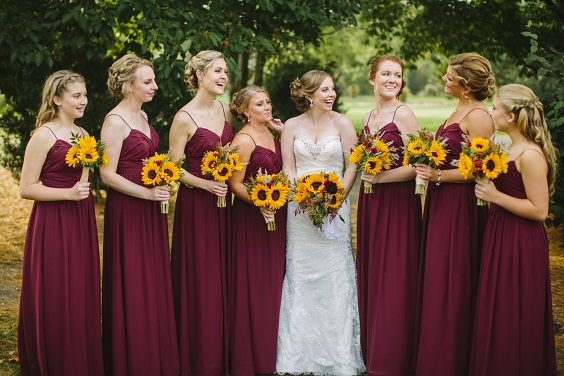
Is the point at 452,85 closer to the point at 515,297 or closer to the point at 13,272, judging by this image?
the point at 515,297

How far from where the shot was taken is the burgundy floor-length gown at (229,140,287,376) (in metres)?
6.07

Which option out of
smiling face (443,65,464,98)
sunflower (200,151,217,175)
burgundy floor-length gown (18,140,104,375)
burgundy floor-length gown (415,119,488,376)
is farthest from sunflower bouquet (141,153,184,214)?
smiling face (443,65,464,98)

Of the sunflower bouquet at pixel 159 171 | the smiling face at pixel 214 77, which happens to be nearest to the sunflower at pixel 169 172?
the sunflower bouquet at pixel 159 171

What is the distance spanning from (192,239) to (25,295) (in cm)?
138

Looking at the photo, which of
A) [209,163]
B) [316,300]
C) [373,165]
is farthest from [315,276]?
[209,163]

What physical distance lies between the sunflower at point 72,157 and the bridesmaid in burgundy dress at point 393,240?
230cm

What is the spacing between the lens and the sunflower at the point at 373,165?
5.60 m

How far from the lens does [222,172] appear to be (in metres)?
5.67

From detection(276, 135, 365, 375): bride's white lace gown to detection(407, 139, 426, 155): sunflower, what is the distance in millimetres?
926

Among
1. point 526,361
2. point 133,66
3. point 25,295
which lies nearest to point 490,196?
point 526,361

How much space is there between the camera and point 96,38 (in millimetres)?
8633

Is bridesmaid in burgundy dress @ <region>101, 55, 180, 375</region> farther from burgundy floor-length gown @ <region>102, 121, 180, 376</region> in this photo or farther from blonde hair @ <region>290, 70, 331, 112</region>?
blonde hair @ <region>290, 70, 331, 112</region>

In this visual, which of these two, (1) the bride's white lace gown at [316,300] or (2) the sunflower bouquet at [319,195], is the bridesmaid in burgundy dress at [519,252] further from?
(1) the bride's white lace gown at [316,300]

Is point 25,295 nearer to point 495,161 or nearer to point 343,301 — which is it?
point 343,301
